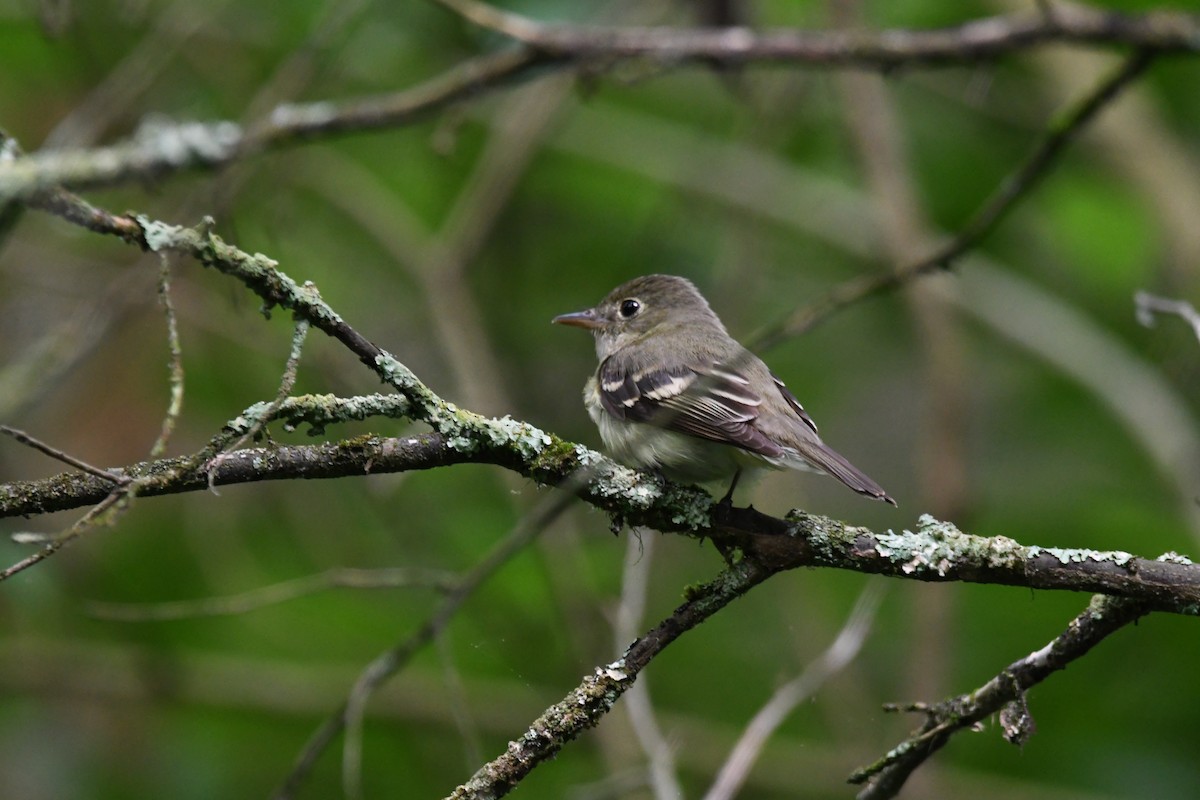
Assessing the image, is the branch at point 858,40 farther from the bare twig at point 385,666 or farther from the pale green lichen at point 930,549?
the pale green lichen at point 930,549

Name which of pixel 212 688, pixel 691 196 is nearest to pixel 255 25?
pixel 691 196

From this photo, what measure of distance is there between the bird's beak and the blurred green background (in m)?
0.79

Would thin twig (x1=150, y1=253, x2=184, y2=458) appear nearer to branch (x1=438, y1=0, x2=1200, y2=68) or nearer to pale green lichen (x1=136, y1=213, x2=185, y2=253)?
pale green lichen (x1=136, y1=213, x2=185, y2=253)

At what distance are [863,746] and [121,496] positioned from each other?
4.71 m

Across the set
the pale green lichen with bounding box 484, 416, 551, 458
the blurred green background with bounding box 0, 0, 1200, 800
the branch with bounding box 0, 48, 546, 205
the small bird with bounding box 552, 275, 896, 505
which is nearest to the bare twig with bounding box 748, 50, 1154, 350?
the small bird with bounding box 552, 275, 896, 505

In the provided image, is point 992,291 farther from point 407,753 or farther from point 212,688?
point 212,688

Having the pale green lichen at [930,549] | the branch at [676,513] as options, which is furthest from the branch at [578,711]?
the pale green lichen at [930,549]

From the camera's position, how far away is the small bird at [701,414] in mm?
3859

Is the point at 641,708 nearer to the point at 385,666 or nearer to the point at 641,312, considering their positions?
the point at 385,666

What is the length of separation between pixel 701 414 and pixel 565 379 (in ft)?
12.6

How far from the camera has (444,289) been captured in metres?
6.66

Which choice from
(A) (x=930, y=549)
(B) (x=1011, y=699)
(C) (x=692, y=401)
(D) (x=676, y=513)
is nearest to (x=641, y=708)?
(C) (x=692, y=401)

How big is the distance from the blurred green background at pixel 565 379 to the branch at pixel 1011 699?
84.7 inches

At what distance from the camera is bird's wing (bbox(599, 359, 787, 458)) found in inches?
152
